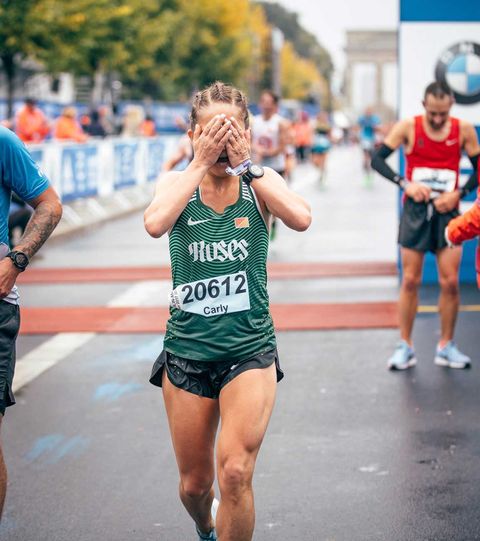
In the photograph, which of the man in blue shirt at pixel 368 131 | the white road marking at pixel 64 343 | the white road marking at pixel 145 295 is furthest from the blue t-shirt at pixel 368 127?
the white road marking at pixel 64 343

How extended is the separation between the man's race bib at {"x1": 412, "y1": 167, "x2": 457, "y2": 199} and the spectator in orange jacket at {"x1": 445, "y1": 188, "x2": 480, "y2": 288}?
5.47 feet

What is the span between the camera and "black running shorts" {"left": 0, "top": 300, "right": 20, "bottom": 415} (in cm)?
412

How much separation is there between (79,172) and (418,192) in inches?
472

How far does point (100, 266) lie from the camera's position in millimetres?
13727

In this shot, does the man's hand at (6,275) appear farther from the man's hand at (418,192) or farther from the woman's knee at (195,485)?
the man's hand at (418,192)

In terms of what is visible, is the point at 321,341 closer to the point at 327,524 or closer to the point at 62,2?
the point at 327,524

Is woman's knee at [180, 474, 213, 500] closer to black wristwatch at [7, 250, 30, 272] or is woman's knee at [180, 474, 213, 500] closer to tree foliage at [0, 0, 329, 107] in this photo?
black wristwatch at [7, 250, 30, 272]

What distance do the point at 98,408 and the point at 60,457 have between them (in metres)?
1.00

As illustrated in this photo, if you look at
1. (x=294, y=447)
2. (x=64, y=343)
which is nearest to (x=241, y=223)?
(x=294, y=447)

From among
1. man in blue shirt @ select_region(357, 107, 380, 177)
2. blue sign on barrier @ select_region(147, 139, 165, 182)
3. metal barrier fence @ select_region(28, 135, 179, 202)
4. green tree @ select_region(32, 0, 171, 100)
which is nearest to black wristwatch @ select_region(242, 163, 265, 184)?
metal barrier fence @ select_region(28, 135, 179, 202)

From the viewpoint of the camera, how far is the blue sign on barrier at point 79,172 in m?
17.8

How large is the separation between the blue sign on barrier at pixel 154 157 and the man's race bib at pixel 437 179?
17604 mm

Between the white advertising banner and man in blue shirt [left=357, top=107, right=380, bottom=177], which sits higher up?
the white advertising banner

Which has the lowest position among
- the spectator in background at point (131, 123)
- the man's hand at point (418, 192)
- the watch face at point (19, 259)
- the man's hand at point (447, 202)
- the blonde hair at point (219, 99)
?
the spectator in background at point (131, 123)
